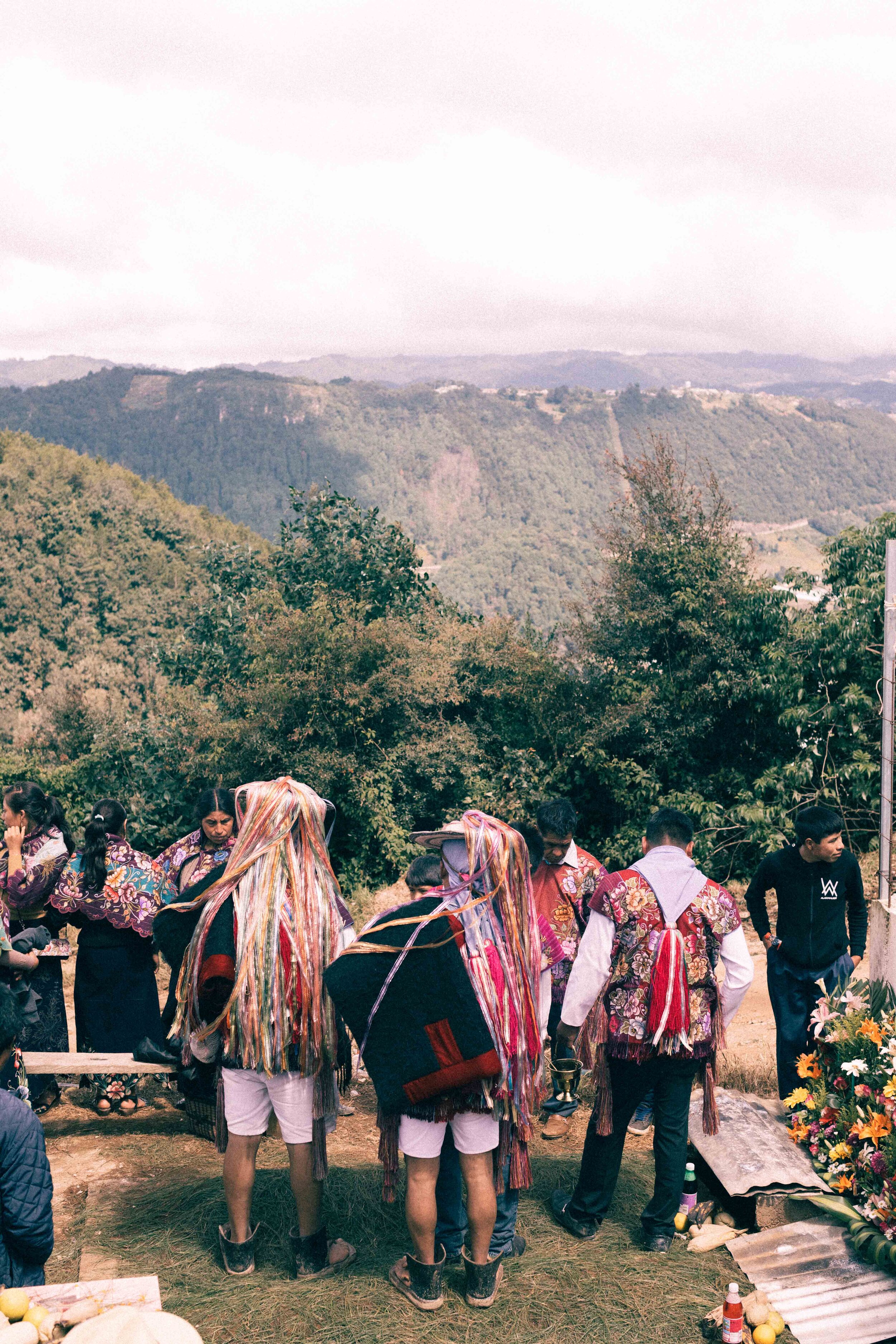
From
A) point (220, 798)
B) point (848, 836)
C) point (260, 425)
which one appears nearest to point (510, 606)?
point (260, 425)

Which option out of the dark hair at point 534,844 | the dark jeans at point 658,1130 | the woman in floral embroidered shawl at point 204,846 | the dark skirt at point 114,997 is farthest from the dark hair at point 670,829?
the dark skirt at point 114,997

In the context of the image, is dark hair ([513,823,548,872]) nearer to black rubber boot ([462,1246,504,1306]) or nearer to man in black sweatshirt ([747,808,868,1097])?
man in black sweatshirt ([747,808,868,1097])

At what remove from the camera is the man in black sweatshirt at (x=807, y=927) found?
478cm

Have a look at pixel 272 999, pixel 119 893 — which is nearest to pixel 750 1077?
pixel 272 999

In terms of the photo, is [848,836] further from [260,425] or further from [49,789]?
[260,425]

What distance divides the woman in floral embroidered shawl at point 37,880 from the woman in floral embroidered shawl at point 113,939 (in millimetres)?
109

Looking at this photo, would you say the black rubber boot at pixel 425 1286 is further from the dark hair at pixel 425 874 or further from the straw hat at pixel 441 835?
the straw hat at pixel 441 835

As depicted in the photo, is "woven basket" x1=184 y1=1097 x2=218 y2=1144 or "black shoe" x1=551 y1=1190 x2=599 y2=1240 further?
"woven basket" x1=184 y1=1097 x2=218 y2=1144

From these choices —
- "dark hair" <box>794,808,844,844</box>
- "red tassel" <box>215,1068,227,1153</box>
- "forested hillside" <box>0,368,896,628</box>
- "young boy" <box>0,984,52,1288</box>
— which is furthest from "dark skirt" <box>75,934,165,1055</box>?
"forested hillside" <box>0,368,896,628</box>

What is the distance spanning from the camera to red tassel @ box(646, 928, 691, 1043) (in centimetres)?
386

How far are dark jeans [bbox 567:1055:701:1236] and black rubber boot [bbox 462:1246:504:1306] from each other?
629mm

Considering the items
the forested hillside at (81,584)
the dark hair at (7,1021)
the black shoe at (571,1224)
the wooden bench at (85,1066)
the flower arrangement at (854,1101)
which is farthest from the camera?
the forested hillside at (81,584)

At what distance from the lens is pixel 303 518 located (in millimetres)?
18359

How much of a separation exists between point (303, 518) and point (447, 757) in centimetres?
637
